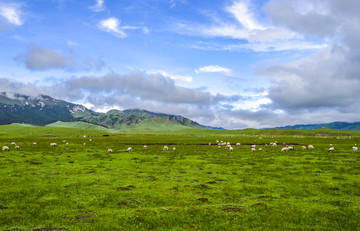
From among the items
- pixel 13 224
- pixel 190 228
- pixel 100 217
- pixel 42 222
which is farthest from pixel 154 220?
pixel 13 224

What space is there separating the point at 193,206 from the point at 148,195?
527 cm

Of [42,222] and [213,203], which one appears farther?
[213,203]

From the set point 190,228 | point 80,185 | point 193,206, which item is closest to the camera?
point 190,228

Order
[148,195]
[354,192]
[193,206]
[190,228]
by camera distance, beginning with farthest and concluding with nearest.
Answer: [354,192] < [148,195] < [193,206] < [190,228]

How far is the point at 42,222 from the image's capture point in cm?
1460

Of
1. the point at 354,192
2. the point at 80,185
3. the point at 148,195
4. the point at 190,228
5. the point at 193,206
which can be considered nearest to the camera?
the point at 190,228

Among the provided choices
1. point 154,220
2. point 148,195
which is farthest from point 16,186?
point 154,220

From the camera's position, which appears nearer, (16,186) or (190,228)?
(190,228)

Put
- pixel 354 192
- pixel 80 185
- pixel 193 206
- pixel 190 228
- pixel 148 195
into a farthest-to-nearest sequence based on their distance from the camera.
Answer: pixel 80 185
pixel 354 192
pixel 148 195
pixel 193 206
pixel 190 228

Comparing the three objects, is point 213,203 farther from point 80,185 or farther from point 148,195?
point 80,185

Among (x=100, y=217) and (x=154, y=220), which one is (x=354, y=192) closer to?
(x=154, y=220)

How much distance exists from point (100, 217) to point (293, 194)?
748 inches

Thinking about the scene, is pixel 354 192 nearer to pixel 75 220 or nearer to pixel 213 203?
pixel 213 203

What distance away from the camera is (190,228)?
13.8 m
